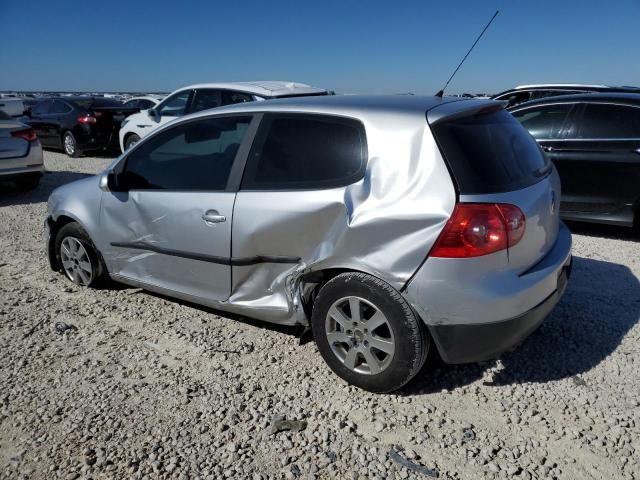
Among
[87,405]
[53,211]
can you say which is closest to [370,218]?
[87,405]

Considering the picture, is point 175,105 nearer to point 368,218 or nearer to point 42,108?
point 42,108

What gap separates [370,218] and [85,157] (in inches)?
490

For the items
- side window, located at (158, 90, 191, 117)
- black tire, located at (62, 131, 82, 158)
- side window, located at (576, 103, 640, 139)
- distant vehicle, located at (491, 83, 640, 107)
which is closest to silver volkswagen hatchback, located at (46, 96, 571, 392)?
side window, located at (576, 103, 640, 139)

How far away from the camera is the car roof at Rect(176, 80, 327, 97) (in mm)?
8149

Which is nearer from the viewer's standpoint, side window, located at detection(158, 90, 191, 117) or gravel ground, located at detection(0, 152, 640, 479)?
gravel ground, located at detection(0, 152, 640, 479)

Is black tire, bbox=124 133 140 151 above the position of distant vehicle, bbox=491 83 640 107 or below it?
below

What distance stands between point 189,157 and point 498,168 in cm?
210

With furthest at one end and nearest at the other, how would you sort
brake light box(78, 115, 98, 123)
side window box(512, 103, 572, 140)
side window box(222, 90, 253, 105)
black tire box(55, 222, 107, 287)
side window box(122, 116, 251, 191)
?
1. brake light box(78, 115, 98, 123)
2. side window box(222, 90, 253, 105)
3. side window box(512, 103, 572, 140)
4. black tire box(55, 222, 107, 287)
5. side window box(122, 116, 251, 191)

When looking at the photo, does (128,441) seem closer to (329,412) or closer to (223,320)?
(329,412)

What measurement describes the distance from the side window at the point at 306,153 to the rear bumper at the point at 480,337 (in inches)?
36.4

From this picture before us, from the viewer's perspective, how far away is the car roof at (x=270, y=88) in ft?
26.7

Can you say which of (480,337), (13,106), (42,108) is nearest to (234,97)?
(480,337)

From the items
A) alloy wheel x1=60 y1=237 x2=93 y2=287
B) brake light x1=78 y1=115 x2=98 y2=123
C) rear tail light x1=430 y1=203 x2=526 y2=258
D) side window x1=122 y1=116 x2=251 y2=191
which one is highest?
side window x1=122 y1=116 x2=251 y2=191

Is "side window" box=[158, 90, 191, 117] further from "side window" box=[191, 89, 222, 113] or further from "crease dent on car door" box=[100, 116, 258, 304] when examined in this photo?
"crease dent on car door" box=[100, 116, 258, 304]
